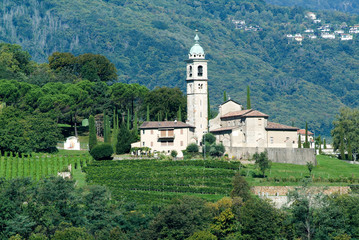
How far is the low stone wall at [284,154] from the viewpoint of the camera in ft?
279

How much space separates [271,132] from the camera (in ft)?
305

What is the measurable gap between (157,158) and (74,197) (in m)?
25.9

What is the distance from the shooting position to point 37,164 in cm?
8381

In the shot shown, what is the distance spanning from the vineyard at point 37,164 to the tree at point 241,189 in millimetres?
18714

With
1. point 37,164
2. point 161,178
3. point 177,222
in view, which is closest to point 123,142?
point 37,164

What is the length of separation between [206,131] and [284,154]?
46.1ft

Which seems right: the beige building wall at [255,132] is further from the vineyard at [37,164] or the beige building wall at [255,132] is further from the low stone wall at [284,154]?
the vineyard at [37,164]

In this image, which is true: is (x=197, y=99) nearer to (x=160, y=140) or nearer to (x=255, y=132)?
(x=160, y=140)

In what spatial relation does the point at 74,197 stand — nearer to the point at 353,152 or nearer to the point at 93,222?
the point at 93,222

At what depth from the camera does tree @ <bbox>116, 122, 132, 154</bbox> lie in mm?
92062

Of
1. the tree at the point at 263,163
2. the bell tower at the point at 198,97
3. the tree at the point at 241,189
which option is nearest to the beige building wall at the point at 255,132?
the bell tower at the point at 198,97

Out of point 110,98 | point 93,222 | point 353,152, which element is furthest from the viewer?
point 110,98

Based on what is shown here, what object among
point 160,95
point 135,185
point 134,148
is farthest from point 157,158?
point 160,95

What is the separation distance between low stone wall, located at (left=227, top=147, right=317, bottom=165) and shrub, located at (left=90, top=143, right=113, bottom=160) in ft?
45.4
